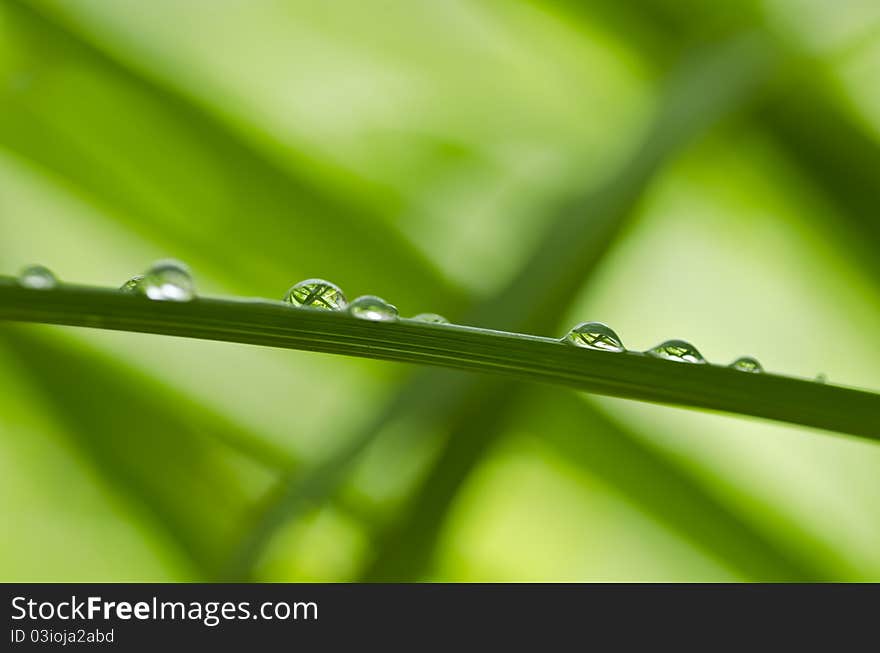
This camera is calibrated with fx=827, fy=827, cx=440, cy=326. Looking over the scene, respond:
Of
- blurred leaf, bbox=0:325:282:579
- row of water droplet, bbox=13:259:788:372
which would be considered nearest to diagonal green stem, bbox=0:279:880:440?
row of water droplet, bbox=13:259:788:372

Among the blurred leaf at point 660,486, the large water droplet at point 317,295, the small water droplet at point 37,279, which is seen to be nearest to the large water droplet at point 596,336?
the large water droplet at point 317,295

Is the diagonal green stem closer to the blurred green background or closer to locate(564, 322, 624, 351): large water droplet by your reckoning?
locate(564, 322, 624, 351): large water droplet

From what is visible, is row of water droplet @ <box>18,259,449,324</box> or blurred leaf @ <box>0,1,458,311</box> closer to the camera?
row of water droplet @ <box>18,259,449,324</box>

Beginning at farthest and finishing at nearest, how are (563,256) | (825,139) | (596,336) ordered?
(825,139) < (563,256) < (596,336)

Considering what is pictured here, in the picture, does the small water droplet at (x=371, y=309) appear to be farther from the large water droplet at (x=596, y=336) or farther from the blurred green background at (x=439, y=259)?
the blurred green background at (x=439, y=259)

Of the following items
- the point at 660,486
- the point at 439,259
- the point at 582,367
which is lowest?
the point at 582,367

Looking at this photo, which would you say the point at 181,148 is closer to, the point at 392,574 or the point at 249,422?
the point at 249,422

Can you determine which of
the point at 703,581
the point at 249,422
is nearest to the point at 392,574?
the point at 249,422

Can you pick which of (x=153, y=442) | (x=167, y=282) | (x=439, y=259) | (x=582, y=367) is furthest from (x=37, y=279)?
(x=439, y=259)

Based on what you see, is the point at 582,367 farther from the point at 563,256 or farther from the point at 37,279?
the point at 563,256
